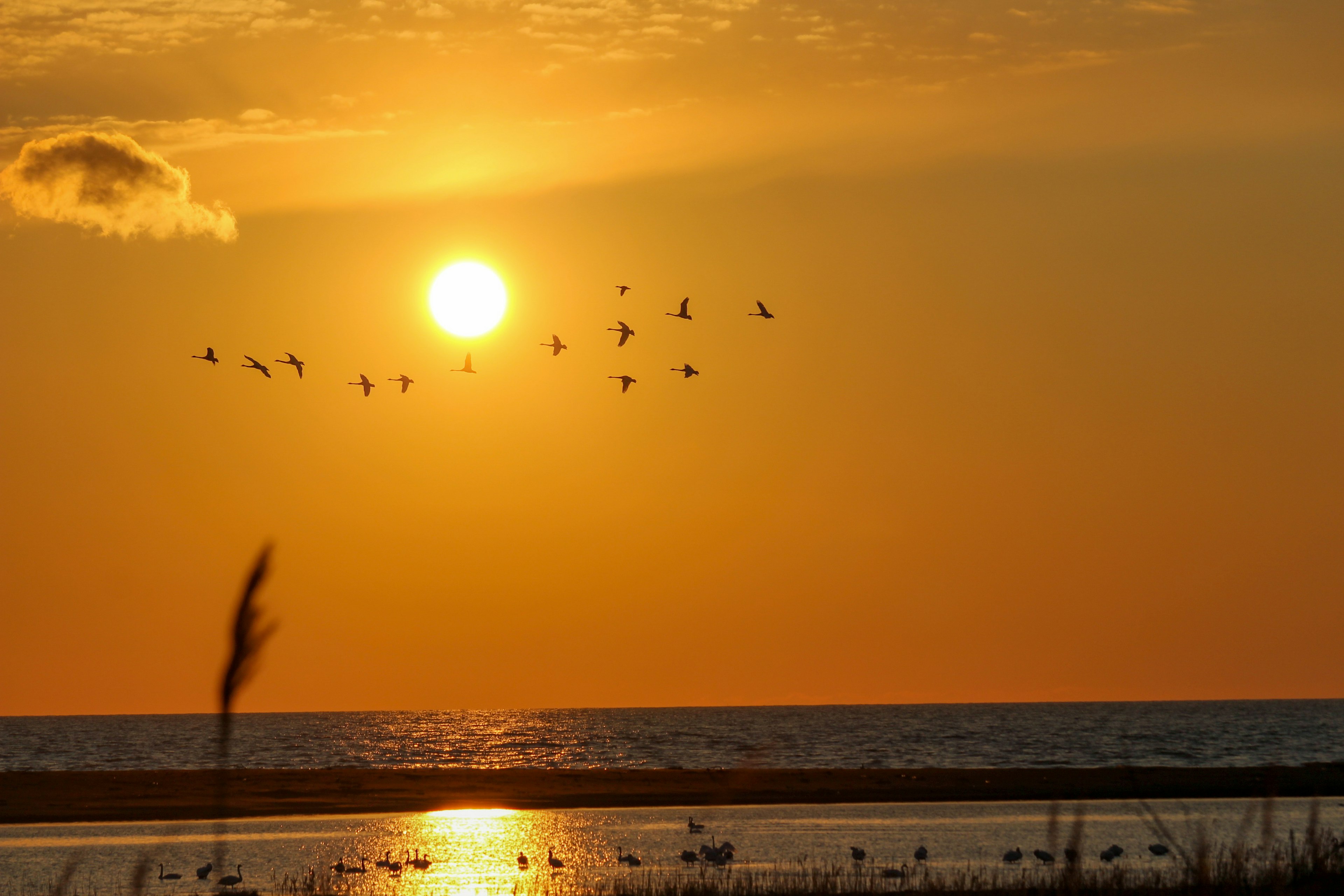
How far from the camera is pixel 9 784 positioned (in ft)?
180

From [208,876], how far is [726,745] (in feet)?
303

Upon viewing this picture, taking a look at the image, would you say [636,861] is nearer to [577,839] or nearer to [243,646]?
[577,839]

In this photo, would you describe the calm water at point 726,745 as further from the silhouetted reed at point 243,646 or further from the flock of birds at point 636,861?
the silhouetted reed at point 243,646

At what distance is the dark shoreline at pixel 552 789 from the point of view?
153 ft

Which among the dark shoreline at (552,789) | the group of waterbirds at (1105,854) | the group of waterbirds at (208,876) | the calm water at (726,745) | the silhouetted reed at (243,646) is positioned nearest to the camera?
the silhouetted reed at (243,646)

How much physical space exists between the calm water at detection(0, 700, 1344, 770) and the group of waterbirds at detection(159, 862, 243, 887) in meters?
23.2

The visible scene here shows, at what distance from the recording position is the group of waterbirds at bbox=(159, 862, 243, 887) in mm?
26359

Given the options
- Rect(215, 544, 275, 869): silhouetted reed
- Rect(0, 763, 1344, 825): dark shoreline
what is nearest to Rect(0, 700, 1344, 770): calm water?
Rect(0, 763, 1344, 825): dark shoreline

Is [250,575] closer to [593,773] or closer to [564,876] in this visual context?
[564,876]

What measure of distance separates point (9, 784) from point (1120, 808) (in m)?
44.0

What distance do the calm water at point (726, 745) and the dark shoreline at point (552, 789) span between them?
379cm

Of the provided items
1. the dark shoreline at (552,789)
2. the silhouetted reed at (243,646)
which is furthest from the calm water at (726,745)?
the silhouetted reed at (243,646)

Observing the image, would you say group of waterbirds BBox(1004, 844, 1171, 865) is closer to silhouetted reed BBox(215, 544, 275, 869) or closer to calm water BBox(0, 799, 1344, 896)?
calm water BBox(0, 799, 1344, 896)

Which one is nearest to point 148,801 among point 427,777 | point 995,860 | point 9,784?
point 9,784
